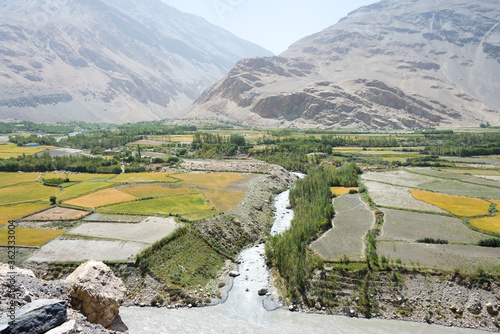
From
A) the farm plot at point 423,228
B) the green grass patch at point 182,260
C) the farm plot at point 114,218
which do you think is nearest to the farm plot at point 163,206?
the farm plot at point 114,218

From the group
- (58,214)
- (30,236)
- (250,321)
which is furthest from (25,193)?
(250,321)

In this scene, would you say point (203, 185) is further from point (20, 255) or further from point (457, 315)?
point (457, 315)

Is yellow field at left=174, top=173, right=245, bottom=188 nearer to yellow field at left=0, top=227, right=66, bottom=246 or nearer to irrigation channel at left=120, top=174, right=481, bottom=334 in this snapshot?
yellow field at left=0, top=227, right=66, bottom=246

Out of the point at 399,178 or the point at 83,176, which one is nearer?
the point at 399,178

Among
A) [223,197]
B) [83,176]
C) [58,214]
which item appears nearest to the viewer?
[58,214]

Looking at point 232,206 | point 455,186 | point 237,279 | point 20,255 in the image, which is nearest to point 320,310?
point 237,279

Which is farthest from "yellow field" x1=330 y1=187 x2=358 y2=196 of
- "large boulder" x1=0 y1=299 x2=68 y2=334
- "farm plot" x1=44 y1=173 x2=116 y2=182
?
"large boulder" x1=0 y1=299 x2=68 y2=334

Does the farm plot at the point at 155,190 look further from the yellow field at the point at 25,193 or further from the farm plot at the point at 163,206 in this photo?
the yellow field at the point at 25,193

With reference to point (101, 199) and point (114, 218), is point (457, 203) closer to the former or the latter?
point (114, 218)
